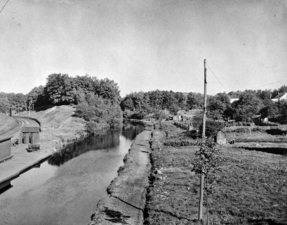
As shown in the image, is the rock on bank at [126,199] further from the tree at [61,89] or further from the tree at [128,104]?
the tree at [128,104]

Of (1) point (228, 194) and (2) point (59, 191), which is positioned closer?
(1) point (228, 194)

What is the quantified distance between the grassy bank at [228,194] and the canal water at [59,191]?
5782mm

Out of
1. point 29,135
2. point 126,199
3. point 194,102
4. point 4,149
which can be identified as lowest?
point 126,199

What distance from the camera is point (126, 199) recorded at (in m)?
19.4

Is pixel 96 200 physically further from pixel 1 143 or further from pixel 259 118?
pixel 259 118

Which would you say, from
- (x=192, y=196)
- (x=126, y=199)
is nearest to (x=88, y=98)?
(x=126, y=199)

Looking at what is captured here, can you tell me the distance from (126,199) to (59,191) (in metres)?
7.81

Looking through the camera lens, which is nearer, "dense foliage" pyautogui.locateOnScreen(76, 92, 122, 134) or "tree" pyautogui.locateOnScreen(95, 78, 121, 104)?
"dense foliage" pyautogui.locateOnScreen(76, 92, 122, 134)

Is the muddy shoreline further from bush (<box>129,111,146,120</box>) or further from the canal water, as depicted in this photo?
bush (<box>129,111,146,120</box>)

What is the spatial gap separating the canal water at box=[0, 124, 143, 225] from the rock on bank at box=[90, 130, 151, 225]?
4.79 feet

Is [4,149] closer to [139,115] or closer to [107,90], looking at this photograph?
[107,90]

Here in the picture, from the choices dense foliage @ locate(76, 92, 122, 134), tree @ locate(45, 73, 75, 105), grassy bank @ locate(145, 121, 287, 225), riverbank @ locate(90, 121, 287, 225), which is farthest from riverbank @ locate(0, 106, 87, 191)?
tree @ locate(45, 73, 75, 105)

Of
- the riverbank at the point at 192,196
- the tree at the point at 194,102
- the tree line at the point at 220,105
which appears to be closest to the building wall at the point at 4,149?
the riverbank at the point at 192,196

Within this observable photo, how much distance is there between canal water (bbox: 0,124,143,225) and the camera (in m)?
17.9
